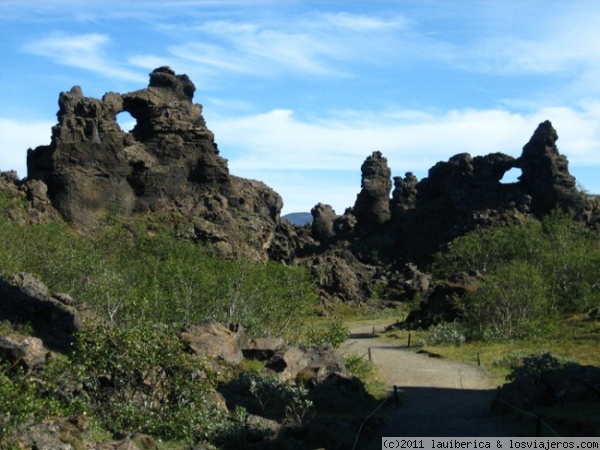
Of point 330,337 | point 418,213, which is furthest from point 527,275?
point 418,213

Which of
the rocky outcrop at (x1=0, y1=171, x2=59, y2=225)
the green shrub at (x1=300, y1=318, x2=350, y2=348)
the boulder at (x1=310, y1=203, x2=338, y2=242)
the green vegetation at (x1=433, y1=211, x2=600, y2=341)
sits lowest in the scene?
the green shrub at (x1=300, y1=318, x2=350, y2=348)

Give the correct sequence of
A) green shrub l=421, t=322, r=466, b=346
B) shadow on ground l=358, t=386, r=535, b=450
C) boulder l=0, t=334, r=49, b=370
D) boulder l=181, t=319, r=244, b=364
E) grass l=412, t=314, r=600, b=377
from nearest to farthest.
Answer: shadow on ground l=358, t=386, r=535, b=450, boulder l=0, t=334, r=49, b=370, boulder l=181, t=319, r=244, b=364, grass l=412, t=314, r=600, b=377, green shrub l=421, t=322, r=466, b=346

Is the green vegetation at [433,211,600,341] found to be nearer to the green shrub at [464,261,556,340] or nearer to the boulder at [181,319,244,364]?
the green shrub at [464,261,556,340]

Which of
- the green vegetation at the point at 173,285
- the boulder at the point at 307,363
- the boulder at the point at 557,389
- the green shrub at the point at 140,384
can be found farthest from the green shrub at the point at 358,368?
the green shrub at the point at 140,384

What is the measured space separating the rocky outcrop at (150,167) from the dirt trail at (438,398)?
125 ft

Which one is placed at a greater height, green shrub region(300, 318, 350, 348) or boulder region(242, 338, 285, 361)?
green shrub region(300, 318, 350, 348)

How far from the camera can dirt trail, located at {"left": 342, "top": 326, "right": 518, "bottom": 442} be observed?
20.1m

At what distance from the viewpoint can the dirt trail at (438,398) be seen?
20.1 metres

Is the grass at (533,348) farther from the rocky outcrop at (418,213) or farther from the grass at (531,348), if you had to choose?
the rocky outcrop at (418,213)

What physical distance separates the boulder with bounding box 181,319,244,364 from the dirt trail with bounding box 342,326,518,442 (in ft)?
20.0

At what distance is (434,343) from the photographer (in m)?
42.3

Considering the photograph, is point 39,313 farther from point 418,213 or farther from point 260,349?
point 418,213

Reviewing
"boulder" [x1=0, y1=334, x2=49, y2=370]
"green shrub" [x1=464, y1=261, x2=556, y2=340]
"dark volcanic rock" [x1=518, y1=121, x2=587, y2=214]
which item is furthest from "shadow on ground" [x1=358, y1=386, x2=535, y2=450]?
"dark volcanic rock" [x1=518, y1=121, x2=587, y2=214]

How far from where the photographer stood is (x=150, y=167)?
81812 millimetres
